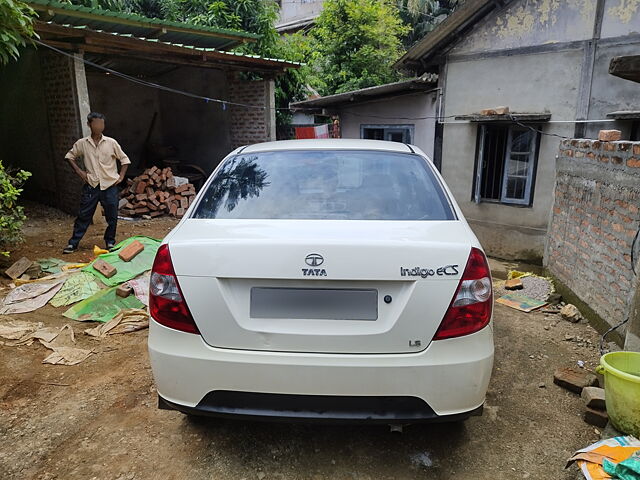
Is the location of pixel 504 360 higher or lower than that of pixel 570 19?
lower

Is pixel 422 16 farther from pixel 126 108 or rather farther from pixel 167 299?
pixel 167 299

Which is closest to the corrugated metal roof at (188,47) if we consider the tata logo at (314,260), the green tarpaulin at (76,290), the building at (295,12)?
the green tarpaulin at (76,290)

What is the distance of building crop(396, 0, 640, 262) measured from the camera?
8.00m

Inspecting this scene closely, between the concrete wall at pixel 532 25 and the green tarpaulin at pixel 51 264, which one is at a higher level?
the concrete wall at pixel 532 25

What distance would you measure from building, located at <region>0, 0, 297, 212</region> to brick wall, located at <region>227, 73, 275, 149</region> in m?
0.02

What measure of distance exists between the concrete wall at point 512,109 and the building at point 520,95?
0.06 ft

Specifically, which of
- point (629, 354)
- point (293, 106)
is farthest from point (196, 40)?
point (629, 354)

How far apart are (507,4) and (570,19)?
45.9 inches

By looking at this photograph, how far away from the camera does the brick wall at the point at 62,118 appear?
7.59 meters

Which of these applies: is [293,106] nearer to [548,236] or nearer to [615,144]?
[548,236]

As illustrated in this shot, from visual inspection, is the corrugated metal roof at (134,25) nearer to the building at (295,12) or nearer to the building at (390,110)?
the building at (390,110)

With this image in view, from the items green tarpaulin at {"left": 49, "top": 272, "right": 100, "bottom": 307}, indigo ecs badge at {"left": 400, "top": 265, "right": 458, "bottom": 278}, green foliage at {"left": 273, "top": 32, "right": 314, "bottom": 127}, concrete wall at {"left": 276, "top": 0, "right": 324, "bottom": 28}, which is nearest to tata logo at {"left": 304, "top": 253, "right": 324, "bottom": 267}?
indigo ecs badge at {"left": 400, "top": 265, "right": 458, "bottom": 278}

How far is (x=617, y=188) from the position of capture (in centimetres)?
404

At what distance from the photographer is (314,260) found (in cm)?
200
